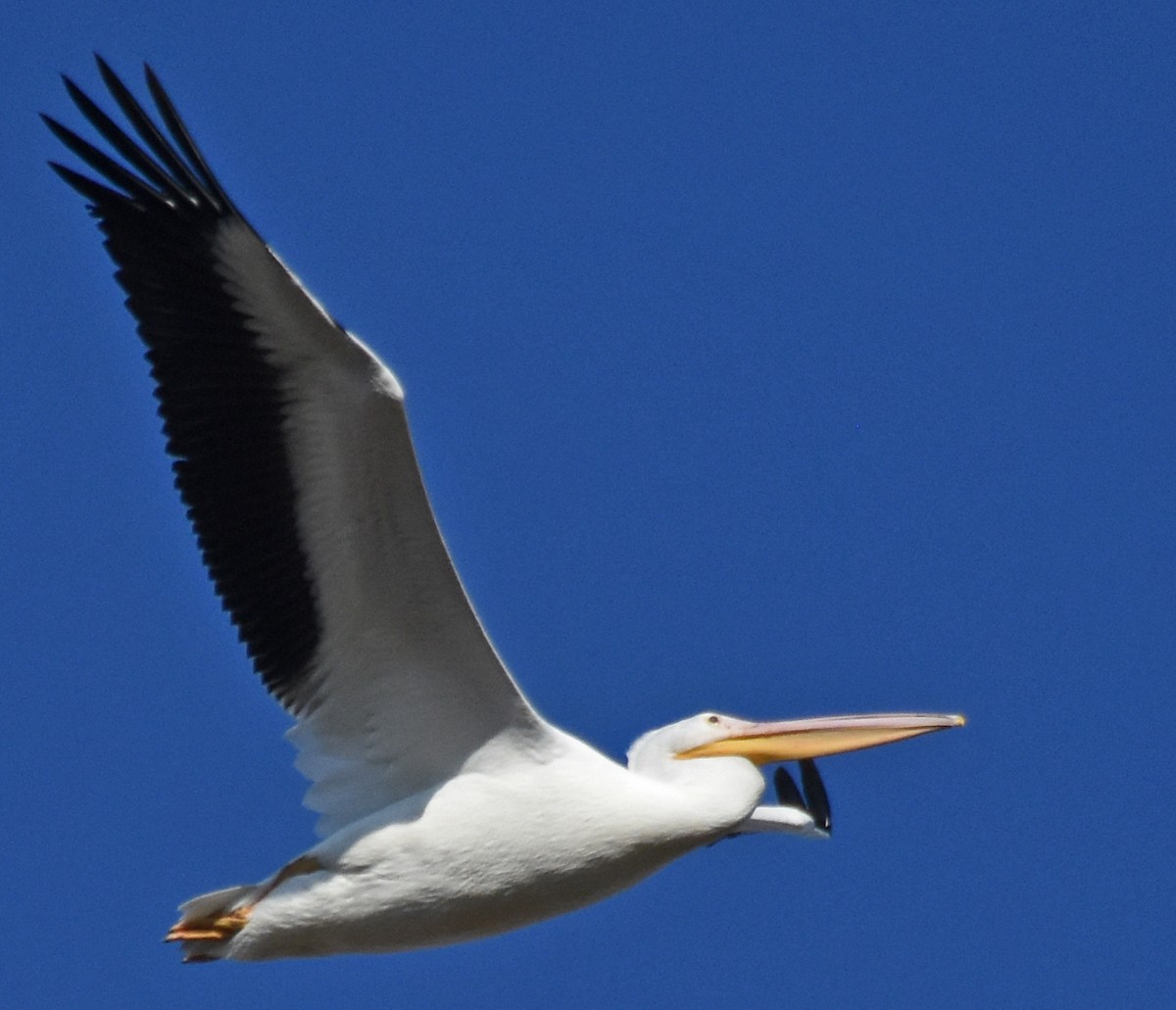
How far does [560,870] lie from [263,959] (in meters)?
1.31

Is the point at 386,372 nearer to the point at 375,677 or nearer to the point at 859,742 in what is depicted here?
the point at 375,677

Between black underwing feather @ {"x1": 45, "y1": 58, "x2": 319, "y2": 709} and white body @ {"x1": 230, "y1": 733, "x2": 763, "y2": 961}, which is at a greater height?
black underwing feather @ {"x1": 45, "y1": 58, "x2": 319, "y2": 709}

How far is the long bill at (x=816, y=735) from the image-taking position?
12.7 metres

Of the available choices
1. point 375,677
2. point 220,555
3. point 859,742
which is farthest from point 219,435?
point 859,742

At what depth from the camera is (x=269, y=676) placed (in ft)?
39.5

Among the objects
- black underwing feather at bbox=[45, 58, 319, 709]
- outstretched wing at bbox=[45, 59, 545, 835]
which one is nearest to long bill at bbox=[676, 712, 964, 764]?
outstretched wing at bbox=[45, 59, 545, 835]

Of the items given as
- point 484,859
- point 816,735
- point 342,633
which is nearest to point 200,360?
point 342,633

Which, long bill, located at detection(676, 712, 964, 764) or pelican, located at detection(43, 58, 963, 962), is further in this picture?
Result: long bill, located at detection(676, 712, 964, 764)

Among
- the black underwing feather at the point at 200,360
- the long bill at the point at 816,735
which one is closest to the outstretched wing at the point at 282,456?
the black underwing feather at the point at 200,360

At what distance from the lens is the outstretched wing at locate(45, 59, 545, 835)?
38.0 feet

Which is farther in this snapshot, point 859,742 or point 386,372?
point 859,742

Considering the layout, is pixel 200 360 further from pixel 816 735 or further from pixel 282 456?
pixel 816 735

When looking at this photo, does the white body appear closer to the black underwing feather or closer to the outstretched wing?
the outstretched wing

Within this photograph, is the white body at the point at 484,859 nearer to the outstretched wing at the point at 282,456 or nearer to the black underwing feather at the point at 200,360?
the outstretched wing at the point at 282,456
